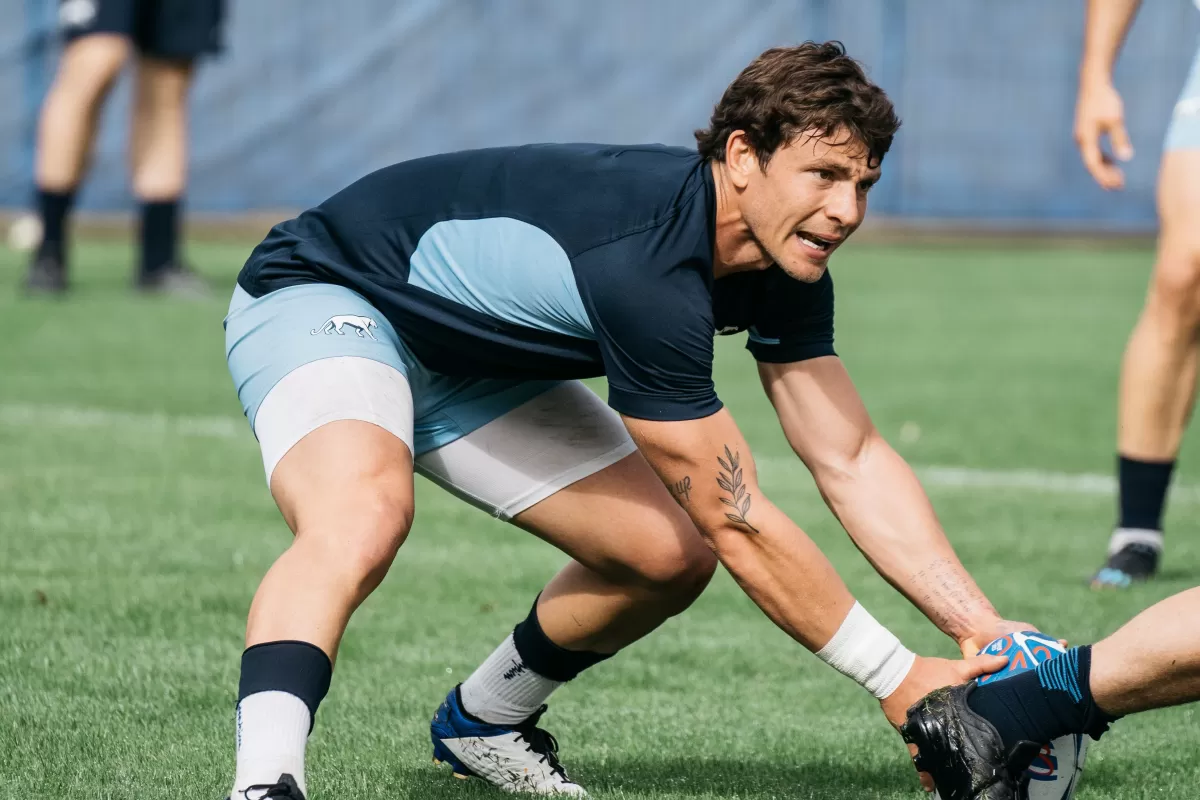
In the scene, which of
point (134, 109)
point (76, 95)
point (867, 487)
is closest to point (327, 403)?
point (867, 487)

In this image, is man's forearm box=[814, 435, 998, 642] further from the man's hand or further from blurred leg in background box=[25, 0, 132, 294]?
blurred leg in background box=[25, 0, 132, 294]

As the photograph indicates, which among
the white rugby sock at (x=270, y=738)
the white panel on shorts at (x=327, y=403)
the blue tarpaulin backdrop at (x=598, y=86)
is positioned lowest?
the blue tarpaulin backdrop at (x=598, y=86)

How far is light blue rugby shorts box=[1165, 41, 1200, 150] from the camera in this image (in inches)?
196

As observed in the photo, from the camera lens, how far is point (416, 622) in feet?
16.0

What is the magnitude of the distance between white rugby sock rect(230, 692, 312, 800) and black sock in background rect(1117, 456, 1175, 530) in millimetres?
3154

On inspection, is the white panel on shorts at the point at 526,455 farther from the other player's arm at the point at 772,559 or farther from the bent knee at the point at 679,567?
the other player's arm at the point at 772,559

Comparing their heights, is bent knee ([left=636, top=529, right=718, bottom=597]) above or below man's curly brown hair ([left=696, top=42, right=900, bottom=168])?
below

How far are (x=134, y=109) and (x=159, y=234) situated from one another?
0.72 m

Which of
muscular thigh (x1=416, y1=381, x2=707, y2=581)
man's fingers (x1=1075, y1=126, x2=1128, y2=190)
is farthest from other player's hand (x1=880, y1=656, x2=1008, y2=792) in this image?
man's fingers (x1=1075, y1=126, x2=1128, y2=190)

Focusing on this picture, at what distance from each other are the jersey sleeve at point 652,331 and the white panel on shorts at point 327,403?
1.28ft

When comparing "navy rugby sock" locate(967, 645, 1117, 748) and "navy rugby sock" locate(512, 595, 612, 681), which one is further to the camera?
"navy rugby sock" locate(512, 595, 612, 681)

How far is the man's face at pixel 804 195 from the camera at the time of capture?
10.6ft

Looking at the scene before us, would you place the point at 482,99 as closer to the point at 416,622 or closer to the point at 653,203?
the point at 416,622

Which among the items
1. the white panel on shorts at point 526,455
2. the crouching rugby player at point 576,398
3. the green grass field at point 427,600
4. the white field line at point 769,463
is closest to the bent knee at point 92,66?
the green grass field at point 427,600
